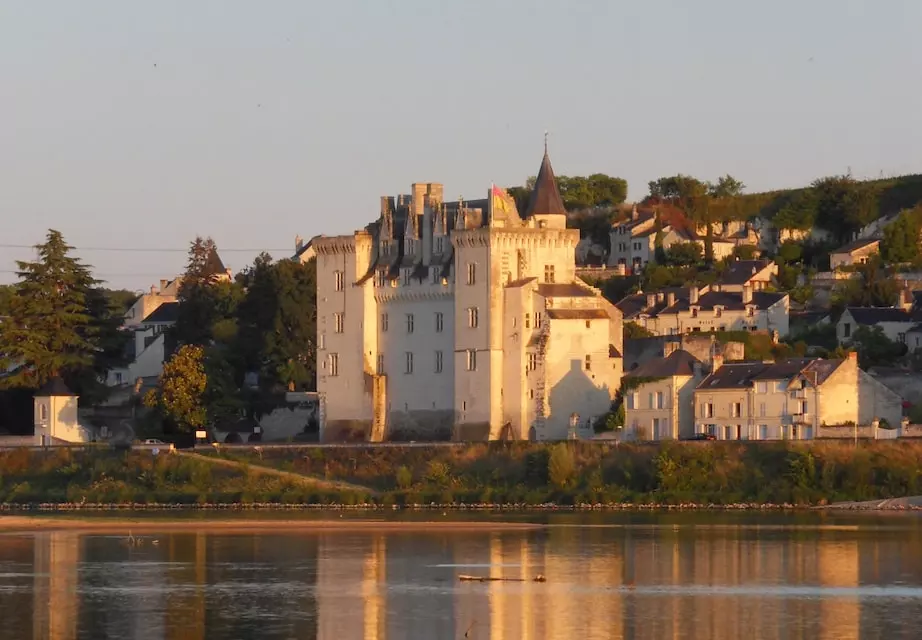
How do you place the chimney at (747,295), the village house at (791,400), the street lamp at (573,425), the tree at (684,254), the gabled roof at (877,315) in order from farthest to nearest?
the tree at (684,254) < the chimney at (747,295) < the gabled roof at (877,315) < the street lamp at (573,425) < the village house at (791,400)

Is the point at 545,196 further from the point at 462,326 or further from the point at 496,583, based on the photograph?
the point at 496,583

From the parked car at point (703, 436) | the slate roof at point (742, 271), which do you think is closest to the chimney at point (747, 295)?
the slate roof at point (742, 271)

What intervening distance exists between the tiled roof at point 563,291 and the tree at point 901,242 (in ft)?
120

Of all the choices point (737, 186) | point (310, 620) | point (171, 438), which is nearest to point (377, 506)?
point (171, 438)

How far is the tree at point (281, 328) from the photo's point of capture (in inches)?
4331

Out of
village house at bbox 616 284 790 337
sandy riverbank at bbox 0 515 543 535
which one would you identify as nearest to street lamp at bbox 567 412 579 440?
sandy riverbank at bbox 0 515 543 535

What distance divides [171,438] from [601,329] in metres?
21.2

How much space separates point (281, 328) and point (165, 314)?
23811mm

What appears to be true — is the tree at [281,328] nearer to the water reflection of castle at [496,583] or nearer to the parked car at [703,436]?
the parked car at [703,436]

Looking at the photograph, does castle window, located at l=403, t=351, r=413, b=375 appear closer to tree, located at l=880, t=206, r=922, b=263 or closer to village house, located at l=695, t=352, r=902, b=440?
village house, located at l=695, t=352, r=902, b=440

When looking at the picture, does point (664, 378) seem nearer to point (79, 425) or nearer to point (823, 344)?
point (823, 344)

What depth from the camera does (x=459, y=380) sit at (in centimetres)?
9850

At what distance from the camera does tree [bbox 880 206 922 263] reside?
5094 inches

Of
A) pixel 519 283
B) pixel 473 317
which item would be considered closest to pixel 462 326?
pixel 473 317
